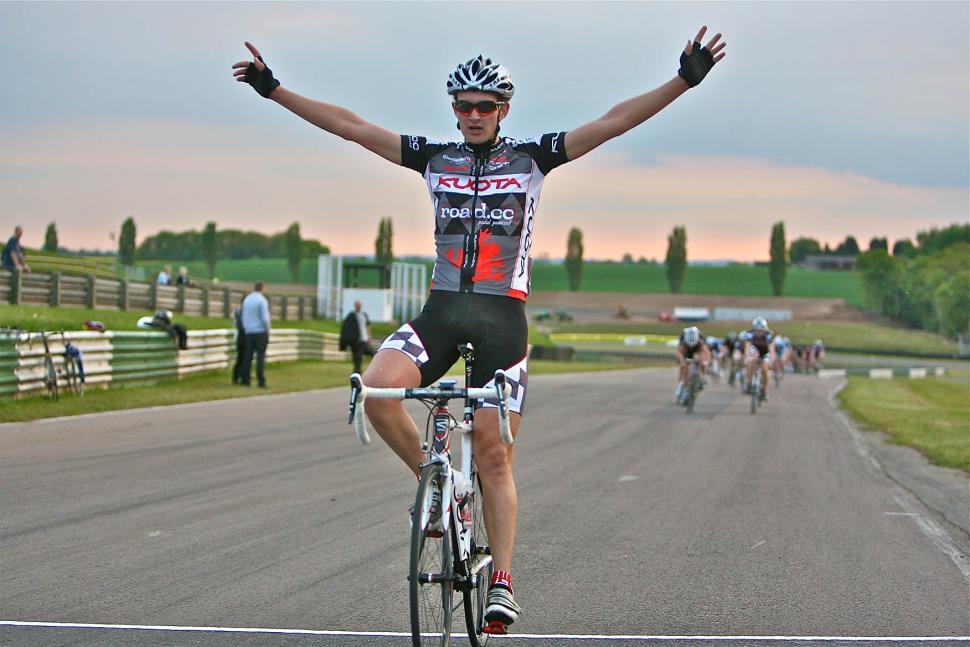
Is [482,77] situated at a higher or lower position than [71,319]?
higher

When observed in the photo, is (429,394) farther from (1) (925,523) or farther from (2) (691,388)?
(2) (691,388)

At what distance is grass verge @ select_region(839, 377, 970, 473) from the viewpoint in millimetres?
17562

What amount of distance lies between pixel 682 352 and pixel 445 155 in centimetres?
2044

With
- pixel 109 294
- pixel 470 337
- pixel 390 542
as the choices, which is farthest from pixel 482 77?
pixel 109 294

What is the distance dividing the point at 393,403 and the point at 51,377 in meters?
14.8

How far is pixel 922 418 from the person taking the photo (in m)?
26.5

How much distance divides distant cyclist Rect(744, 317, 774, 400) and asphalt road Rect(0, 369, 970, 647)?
11196 mm

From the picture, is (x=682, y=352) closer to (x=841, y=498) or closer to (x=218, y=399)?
(x=218, y=399)

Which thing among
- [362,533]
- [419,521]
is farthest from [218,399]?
[419,521]

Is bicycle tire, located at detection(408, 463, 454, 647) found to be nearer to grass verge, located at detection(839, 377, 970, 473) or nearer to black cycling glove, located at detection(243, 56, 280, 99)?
black cycling glove, located at detection(243, 56, 280, 99)

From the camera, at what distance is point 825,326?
439 ft

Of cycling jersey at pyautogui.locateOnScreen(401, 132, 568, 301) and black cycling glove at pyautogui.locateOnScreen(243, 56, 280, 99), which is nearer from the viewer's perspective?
cycling jersey at pyautogui.locateOnScreen(401, 132, 568, 301)

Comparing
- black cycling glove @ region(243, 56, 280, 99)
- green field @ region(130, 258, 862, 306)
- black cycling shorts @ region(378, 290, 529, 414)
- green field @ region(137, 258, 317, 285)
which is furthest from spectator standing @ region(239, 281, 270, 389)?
green field @ region(130, 258, 862, 306)

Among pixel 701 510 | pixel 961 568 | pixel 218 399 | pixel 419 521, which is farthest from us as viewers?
pixel 218 399
